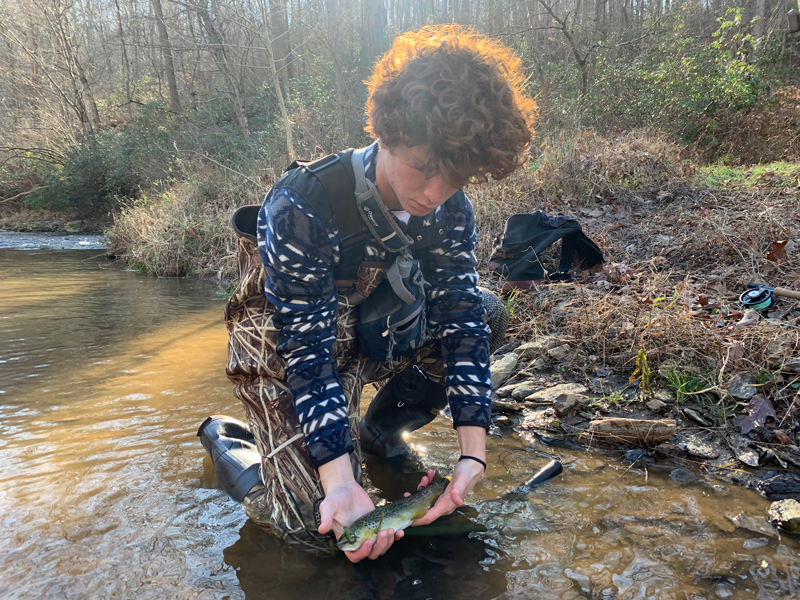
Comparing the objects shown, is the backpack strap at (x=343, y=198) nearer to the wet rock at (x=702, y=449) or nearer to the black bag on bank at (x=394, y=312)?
the black bag on bank at (x=394, y=312)

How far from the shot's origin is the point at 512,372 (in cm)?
356

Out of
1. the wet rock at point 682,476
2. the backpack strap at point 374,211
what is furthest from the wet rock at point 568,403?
the backpack strap at point 374,211

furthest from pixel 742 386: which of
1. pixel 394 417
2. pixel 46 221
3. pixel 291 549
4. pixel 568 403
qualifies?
pixel 46 221

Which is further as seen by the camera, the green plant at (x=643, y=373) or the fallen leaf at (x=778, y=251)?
the fallen leaf at (x=778, y=251)

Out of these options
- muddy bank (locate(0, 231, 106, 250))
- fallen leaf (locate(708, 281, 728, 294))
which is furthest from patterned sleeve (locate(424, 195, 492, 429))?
muddy bank (locate(0, 231, 106, 250))

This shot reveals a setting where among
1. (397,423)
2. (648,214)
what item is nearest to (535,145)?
(648,214)

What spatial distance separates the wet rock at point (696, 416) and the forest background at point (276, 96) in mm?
4069

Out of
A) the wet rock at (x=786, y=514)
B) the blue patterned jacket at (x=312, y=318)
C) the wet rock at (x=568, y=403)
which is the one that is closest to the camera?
the blue patterned jacket at (x=312, y=318)

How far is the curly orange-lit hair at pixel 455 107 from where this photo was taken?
1.60m

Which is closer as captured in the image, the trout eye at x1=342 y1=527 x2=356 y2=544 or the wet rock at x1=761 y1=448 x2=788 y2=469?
the trout eye at x1=342 y1=527 x2=356 y2=544

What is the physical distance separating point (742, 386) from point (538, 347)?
1227mm

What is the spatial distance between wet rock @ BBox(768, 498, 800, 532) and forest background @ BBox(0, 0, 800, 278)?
4780 mm

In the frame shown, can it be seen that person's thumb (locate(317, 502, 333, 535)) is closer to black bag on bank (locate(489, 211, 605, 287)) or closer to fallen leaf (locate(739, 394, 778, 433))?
fallen leaf (locate(739, 394, 778, 433))

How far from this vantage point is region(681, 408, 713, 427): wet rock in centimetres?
273
